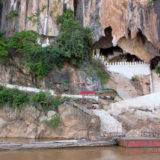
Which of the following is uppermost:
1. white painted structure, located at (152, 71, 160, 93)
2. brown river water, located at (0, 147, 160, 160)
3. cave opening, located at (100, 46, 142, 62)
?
cave opening, located at (100, 46, 142, 62)

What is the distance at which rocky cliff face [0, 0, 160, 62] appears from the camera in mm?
20603

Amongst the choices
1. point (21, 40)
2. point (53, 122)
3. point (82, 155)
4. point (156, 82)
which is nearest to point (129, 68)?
point (156, 82)

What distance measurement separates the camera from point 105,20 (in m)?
22.1

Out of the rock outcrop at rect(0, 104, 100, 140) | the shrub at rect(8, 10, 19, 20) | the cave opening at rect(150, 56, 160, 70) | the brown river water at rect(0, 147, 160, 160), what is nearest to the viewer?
the brown river water at rect(0, 147, 160, 160)

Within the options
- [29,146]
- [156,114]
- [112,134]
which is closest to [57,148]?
[29,146]

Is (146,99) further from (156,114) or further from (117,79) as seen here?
(117,79)

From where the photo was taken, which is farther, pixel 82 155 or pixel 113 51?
pixel 113 51

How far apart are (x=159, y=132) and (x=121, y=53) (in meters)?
14.1

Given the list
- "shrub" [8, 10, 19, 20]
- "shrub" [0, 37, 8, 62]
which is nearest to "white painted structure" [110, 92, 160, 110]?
"shrub" [0, 37, 8, 62]

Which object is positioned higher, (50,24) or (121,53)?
(50,24)

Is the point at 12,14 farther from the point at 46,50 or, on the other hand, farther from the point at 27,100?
the point at 27,100

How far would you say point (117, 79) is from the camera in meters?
21.4

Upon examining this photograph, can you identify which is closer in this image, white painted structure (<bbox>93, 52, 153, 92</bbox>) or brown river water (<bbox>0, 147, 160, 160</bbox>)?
brown river water (<bbox>0, 147, 160, 160</bbox>)

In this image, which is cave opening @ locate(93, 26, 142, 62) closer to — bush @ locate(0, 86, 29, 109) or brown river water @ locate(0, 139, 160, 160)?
bush @ locate(0, 86, 29, 109)
